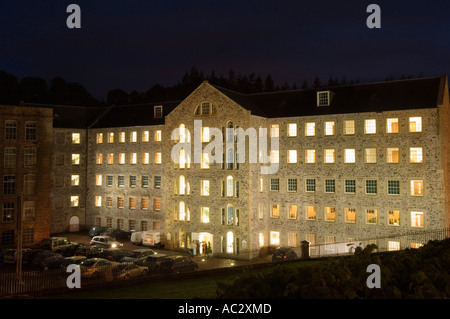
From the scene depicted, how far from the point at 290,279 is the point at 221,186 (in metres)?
31.9

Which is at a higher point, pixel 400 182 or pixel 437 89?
pixel 437 89

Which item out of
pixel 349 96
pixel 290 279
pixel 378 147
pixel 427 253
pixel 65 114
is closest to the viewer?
pixel 290 279

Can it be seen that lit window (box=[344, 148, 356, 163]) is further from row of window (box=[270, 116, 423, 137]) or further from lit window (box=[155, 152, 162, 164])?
lit window (box=[155, 152, 162, 164])

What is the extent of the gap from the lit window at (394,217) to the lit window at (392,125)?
716 centimetres

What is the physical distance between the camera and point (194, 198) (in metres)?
42.8

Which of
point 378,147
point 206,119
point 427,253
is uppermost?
point 206,119

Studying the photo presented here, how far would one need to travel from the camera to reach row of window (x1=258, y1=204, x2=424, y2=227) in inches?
1359

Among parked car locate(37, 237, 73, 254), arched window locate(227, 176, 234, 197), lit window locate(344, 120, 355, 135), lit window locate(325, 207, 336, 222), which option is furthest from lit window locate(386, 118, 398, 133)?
parked car locate(37, 237, 73, 254)

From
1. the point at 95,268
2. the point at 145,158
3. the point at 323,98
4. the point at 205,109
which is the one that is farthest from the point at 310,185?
the point at 95,268

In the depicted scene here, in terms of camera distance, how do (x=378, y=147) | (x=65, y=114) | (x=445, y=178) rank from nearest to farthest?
1. (x=445, y=178)
2. (x=378, y=147)
3. (x=65, y=114)

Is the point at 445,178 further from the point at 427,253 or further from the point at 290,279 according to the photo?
the point at 290,279

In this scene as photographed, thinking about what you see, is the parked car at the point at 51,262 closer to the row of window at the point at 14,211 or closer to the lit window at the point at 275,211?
the row of window at the point at 14,211

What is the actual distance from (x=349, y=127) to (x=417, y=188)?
804 centimetres
